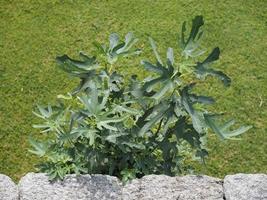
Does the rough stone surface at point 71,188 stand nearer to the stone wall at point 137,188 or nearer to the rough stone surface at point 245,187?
the stone wall at point 137,188

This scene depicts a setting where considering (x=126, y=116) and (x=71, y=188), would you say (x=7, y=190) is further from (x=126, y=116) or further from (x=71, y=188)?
(x=126, y=116)

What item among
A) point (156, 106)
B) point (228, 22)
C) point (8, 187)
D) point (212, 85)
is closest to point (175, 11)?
point (228, 22)

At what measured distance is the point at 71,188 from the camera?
238cm

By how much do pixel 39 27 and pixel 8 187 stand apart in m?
2.74

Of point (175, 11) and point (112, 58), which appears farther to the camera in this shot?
point (175, 11)

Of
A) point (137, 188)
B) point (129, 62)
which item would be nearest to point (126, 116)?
point (137, 188)

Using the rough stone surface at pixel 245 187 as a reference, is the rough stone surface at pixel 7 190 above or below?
above

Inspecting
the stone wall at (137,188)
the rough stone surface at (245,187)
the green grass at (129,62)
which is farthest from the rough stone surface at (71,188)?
the green grass at (129,62)

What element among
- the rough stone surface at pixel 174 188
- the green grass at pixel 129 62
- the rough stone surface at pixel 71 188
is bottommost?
the green grass at pixel 129 62

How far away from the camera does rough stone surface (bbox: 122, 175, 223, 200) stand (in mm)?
2393

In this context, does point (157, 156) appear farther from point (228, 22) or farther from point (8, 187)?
point (228, 22)

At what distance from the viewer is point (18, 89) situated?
4.42 meters

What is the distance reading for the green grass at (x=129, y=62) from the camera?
13.5 ft

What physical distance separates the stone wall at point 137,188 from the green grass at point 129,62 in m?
1.58
